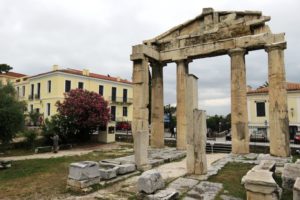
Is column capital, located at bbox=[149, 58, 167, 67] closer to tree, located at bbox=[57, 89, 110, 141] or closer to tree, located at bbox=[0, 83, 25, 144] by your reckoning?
tree, located at bbox=[57, 89, 110, 141]

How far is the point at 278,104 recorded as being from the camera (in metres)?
11.6

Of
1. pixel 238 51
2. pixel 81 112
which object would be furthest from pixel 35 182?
pixel 81 112

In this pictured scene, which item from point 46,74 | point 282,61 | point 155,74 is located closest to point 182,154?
point 155,74

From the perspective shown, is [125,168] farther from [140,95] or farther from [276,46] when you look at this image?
[276,46]

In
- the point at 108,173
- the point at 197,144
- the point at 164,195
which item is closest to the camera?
the point at 164,195

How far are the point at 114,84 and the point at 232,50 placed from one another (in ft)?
81.6

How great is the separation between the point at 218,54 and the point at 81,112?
1099cm

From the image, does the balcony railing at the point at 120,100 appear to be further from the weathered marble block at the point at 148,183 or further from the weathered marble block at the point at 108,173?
the weathered marble block at the point at 148,183

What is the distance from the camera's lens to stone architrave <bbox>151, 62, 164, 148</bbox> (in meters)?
15.6

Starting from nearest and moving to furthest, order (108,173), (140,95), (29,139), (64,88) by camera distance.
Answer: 1. (108,173)
2. (140,95)
3. (29,139)
4. (64,88)

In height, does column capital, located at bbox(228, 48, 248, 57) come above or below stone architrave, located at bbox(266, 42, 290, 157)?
above

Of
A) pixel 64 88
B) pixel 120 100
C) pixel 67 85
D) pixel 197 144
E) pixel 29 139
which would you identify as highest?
pixel 67 85

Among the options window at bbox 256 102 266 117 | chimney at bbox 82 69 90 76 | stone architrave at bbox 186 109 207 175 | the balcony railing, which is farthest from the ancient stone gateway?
the balcony railing

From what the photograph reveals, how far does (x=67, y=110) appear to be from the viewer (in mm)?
18953
